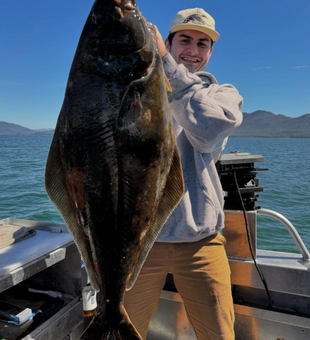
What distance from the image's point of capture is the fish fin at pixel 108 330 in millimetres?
1992

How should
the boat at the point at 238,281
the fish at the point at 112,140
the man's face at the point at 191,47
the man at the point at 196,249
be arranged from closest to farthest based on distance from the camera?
1. the fish at the point at 112,140
2. the man at the point at 196,249
3. the man's face at the point at 191,47
4. the boat at the point at 238,281

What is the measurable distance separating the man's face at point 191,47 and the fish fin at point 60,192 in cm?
189

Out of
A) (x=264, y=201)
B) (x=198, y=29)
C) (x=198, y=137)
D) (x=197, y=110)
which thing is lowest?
(x=264, y=201)

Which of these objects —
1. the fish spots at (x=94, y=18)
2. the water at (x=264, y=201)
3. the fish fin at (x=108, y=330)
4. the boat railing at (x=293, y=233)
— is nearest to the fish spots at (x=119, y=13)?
the fish spots at (x=94, y=18)

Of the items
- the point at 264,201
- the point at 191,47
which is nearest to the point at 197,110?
the point at 191,47

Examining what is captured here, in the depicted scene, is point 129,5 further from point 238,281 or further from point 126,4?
point 238,281

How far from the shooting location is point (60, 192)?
1856 millimetres

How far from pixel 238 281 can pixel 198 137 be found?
236cm

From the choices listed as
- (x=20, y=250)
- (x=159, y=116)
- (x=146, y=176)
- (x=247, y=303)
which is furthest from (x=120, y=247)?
(x=247, y=303)

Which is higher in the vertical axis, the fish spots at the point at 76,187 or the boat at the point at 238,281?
the fish spots at the point at 76,187

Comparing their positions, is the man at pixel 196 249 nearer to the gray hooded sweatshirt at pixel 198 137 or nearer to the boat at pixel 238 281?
the gray hooded sweatshirt at pixel 198 137

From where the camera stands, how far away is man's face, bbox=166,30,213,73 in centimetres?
307

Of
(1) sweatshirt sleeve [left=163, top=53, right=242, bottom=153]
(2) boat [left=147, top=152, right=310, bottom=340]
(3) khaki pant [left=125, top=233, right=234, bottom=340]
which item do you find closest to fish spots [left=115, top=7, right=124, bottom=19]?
(1) sweatshirt sleeve [left=163, top=53, right=242, bottom=153]

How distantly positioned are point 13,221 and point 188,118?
316 centimetres
